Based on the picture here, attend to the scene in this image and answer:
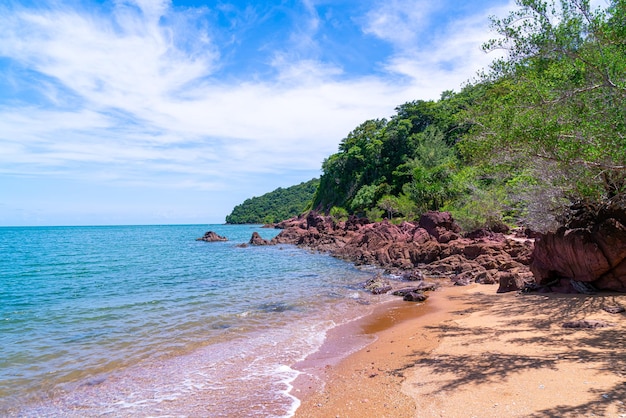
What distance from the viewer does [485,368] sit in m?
6.69

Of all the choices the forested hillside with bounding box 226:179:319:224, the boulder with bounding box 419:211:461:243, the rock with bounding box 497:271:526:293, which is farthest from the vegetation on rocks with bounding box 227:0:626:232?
the forested hillside with bounding box 226:179:319:224

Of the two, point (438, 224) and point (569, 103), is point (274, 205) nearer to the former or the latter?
point (438, 224)

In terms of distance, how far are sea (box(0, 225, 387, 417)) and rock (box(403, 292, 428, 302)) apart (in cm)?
130

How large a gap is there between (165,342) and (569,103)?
1234 cm

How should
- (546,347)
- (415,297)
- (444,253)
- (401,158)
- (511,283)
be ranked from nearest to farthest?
1. (546,347)
2. (511,283)
3. (415,297)
4. (444,253)
5. (401,158)

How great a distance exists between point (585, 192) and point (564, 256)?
3278 mm

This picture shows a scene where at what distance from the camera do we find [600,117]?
7566mm

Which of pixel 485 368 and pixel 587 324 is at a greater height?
pixel 587 324

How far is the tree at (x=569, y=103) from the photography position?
7.17 metres

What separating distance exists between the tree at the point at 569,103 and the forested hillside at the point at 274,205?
133198 mm

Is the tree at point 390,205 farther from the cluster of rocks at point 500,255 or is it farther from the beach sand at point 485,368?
the beach sand at point 485,368

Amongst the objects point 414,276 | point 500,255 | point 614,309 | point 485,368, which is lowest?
point 414,276

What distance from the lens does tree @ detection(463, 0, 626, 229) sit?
7.17 meters

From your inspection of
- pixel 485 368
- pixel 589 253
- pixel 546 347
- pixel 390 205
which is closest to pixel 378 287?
pixel 589 253
